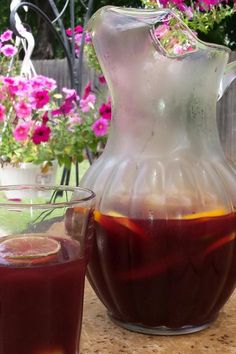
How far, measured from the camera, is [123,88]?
50 cm

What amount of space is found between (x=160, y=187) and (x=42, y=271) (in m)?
0.13

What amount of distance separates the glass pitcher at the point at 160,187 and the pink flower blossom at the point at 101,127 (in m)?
1.14

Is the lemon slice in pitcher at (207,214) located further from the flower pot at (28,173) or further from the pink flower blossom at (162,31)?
the flower pot at (28,173)

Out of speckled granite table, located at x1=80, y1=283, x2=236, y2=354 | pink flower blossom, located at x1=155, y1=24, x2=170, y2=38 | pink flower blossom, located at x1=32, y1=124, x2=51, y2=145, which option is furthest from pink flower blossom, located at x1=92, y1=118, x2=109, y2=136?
speckled granite table, located at x1=80, y1=283, x2=236, y2=354

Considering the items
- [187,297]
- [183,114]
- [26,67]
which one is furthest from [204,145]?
[26,67]

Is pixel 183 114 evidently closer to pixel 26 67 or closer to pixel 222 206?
pixel 222 206

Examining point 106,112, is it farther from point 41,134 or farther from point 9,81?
point 9,81

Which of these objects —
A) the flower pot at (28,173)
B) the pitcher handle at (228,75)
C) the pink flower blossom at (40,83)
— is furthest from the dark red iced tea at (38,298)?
the flower pot at (28,173)

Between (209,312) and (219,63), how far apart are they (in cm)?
23

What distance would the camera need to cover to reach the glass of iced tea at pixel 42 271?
43 centimetres

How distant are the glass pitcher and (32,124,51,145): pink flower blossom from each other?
123 cm

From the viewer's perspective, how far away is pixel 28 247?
1.43 feet

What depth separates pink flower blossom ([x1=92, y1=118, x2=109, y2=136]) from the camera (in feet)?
5.44

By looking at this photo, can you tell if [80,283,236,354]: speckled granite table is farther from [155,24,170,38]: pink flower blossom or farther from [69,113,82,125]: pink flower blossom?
[69,113,82,125]: pink flower blossom
